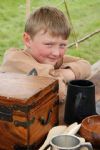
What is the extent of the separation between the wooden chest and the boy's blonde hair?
479 mm

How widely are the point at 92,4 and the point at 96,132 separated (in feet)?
21.4

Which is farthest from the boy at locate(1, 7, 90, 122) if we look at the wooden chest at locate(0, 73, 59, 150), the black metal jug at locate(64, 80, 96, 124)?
the wooden chest at locate(0, 73, 59, 150)

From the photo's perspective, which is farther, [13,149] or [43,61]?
[43,61]

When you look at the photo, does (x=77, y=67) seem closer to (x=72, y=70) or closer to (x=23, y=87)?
(x=72, y=70)

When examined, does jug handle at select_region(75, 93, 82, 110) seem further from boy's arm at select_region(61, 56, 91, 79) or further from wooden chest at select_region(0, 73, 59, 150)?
boy's arm at select_region(61, 56, 91, 79)

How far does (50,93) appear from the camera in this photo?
1521 mm

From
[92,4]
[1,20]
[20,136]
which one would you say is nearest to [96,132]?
[20,136]

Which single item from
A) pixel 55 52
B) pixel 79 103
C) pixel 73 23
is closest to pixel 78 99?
pixel 79 103

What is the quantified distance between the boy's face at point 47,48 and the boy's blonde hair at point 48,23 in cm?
2

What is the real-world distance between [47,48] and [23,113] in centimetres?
61

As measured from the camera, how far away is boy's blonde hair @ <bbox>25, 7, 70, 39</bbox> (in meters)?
1.92

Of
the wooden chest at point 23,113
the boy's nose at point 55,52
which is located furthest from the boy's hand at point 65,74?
the wooden chest at point 23,113

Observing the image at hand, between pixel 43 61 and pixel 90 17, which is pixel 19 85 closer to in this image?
pixel 43 61

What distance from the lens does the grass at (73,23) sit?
5.60 m
